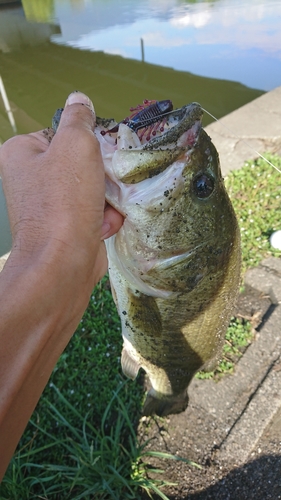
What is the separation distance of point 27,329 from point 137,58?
9.39m

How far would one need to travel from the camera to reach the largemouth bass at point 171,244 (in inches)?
55.8

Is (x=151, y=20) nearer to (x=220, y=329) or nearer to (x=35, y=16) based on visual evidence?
(x=35, y=16)

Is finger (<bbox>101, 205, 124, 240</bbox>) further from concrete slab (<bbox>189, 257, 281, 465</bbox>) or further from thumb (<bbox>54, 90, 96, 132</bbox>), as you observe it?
concrete slab (<bbox>189, 257, 281, 465</bbox>)

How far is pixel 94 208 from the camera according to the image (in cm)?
133

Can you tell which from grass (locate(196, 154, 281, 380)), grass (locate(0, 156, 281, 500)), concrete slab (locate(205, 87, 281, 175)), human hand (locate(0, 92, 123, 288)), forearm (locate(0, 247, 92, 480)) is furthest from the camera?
concrete slab (locate(205, 87, 281, 175))

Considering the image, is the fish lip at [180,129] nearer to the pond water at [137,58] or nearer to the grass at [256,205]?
the grass at [256,205]

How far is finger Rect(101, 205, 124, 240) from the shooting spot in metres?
1.47

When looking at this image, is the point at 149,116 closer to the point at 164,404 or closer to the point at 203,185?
the point at 203,185

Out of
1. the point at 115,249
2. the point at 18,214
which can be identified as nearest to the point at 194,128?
the point at 115,249

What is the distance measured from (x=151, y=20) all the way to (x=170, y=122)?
13.1 metres

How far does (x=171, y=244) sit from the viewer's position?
1.56 metres

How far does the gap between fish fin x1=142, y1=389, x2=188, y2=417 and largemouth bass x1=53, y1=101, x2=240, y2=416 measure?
10 cm

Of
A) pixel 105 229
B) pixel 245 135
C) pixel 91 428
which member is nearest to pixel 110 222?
pixel 105 229

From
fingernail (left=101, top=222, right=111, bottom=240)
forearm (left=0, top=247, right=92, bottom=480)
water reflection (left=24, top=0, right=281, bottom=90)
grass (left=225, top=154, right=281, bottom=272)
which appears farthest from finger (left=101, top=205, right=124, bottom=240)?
water reflection (left=24, top=0, right=281, bottom=90)
